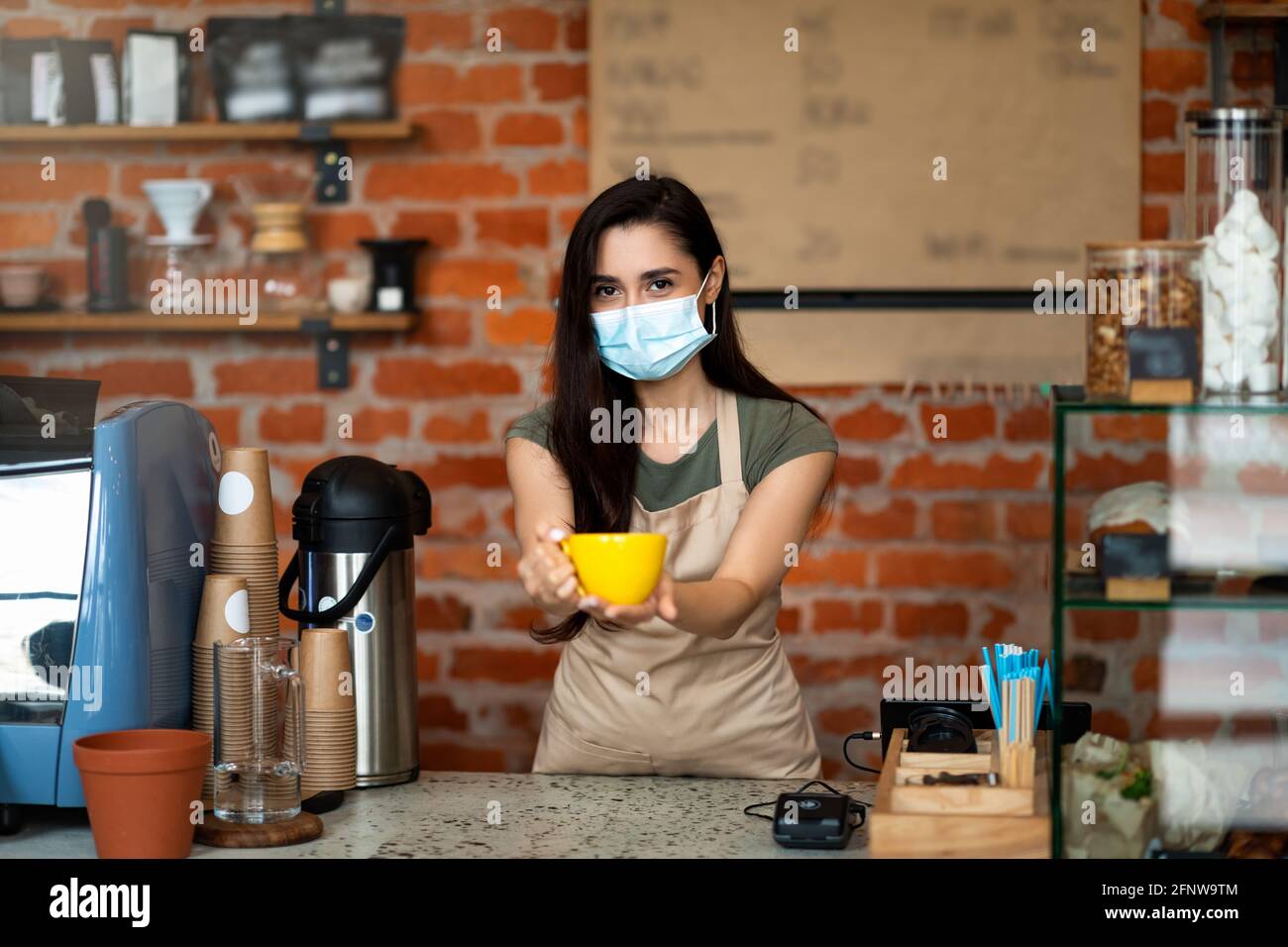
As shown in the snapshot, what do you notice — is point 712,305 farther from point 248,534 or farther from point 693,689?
point 248,534

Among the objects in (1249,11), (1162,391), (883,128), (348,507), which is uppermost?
(1249,11)

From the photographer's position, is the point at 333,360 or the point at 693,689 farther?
the point at 333,360

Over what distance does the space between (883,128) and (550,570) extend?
68.6 inches

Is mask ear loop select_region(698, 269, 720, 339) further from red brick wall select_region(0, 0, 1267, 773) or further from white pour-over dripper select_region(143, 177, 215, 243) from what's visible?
white pour-over dripper select_region(143, 177, 215, 243)

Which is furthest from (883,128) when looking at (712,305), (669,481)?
(669,481)

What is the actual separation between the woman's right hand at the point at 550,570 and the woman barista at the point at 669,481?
1.37 feet

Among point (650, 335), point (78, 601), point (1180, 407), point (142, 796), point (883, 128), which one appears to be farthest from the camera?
point (883, 128)

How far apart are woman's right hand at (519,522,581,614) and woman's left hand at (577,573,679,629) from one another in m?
0.02

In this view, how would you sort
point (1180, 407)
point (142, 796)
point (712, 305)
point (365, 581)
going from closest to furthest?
point (1180, 407)
point (142, 796)
point (365, 581)
point (712, 305)

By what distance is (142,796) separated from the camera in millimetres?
1300

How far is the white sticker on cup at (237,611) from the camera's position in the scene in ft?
4.92

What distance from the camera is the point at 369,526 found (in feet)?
5.50

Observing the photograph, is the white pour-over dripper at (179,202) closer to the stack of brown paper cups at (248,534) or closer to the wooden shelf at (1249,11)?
the stack of brown paper cups at (248,534)
